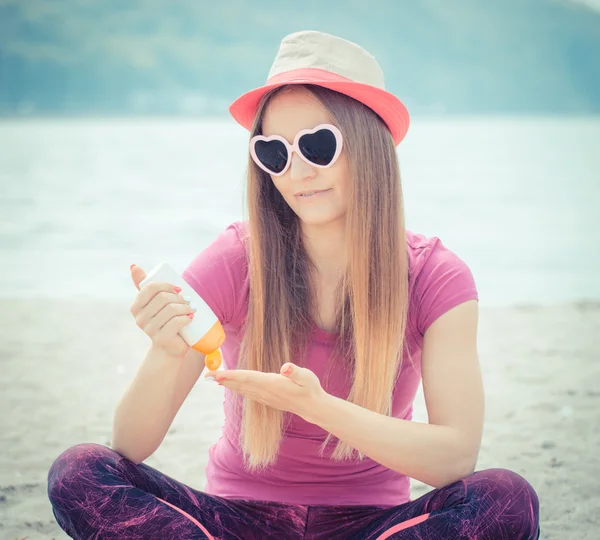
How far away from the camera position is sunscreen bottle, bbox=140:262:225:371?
1654mm

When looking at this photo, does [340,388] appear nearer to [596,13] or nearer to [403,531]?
[403,531]

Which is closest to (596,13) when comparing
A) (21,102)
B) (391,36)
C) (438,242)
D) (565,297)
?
(391,36)

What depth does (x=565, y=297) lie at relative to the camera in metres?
6.17

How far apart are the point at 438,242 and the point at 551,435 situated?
1.57 m

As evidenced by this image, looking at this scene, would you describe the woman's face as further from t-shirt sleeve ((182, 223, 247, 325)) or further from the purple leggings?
the purple leggings

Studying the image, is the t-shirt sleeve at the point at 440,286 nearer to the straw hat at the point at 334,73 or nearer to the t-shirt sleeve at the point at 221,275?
the straw hat at the point at 334,73

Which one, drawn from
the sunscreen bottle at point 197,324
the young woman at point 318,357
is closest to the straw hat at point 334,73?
the young woman at point 318,357

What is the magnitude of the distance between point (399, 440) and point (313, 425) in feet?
1.12

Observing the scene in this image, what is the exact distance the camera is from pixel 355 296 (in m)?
1.93

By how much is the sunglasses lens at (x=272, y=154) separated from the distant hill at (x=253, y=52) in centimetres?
5428

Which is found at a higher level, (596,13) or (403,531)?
(596,13)

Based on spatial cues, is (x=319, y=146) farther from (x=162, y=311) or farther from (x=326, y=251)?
(x=162, y=311)

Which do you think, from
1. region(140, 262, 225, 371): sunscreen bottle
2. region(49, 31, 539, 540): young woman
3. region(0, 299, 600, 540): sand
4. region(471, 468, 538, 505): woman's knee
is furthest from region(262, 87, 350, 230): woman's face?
region(0, 299, 600, 540): sand

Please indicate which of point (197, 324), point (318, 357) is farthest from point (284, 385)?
point (318, 357)
